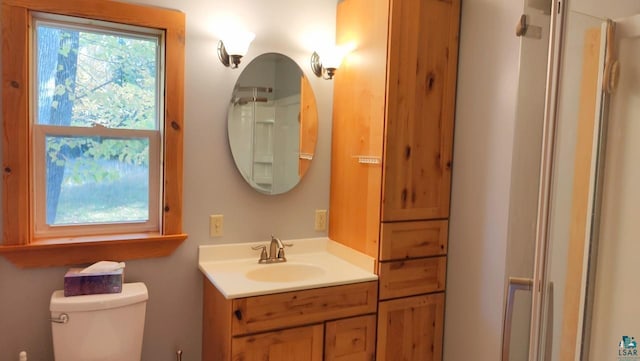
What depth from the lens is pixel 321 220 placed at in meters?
2.61

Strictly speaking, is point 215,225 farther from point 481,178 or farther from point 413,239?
point 481,178

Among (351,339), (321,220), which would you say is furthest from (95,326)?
(321,220)

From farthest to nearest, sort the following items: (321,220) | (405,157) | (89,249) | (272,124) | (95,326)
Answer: (321,220)
(272,124)
(405,157)
(89,249)
(95,326)

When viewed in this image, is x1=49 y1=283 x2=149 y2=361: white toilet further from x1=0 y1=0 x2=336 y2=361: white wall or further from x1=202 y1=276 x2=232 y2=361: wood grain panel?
x1=202 y1=276 x2=232 y2=361: wood grain panel

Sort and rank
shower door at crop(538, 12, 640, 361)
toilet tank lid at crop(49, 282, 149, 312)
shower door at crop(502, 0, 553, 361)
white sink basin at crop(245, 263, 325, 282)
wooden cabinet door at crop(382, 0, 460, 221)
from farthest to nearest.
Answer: white sink basin at crop(245, 263, 325, 282) → wooden cabinet door at crop(382, 0, 460, 221) → toilet tank lid at crop(49, 282, 149, 312) → shower door at crop(502, 0, 553, 361) → shower door at crop(538, 12, 640, 361)

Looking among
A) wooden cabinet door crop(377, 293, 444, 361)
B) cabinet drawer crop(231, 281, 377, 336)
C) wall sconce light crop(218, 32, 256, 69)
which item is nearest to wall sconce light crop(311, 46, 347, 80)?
wall sconce light crop(218, 32, 256, 69)

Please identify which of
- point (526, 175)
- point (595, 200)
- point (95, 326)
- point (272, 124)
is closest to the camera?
point (595, 200)

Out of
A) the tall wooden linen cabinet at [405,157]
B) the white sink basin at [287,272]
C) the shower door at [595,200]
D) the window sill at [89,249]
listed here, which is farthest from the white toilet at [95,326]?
the shower door at [595,200]

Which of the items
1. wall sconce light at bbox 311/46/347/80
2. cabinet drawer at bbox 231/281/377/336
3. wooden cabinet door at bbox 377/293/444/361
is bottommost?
wooden cabinet door at bbox 377/293/444/361

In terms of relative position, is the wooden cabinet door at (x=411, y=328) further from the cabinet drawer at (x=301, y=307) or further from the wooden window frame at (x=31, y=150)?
the wooden window frame at (x=31, y=150)

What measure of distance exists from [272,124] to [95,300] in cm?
121

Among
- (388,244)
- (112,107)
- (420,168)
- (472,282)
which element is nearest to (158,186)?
(112,107)

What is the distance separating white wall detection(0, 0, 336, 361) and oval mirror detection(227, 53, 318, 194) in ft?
0.17

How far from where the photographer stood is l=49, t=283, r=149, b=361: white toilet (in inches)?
72.9
